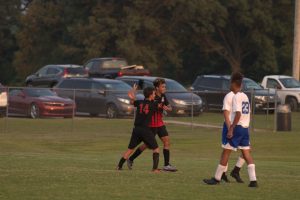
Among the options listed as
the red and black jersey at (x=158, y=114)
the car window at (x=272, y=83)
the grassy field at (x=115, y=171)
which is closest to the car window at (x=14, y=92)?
the grassy field at (x=115, y=171)

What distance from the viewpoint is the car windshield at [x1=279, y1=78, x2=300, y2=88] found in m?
45.2

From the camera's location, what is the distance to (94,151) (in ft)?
88.5

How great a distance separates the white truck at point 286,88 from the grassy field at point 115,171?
1125 centimetres

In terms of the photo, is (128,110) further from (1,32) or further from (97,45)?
(1,32)

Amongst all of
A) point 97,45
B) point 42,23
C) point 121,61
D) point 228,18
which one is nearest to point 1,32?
point 42,23

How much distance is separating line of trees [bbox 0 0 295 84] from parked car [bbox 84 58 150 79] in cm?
1262

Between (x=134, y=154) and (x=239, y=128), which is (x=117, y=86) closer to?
(x=134, y=154)

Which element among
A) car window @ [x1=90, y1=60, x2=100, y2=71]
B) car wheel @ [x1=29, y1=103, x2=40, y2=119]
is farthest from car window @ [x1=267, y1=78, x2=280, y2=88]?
car wheel @ [x1=29, y1=103, x2=40, y2=119]

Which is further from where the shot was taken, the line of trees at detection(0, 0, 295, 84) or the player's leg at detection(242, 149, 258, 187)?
the line of trees at detection(0, 0, 295, 84)

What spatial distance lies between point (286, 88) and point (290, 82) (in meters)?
0.90

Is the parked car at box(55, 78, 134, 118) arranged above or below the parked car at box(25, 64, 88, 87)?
below

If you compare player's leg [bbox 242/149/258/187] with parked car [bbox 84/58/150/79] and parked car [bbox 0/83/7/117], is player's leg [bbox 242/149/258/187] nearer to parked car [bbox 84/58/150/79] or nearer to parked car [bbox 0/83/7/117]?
parked car [bbox 0/83/7/117]

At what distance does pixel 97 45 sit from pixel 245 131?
171ft

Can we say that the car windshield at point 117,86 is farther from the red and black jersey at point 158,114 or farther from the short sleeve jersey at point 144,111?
the short sleeve jersey at point 144,111
